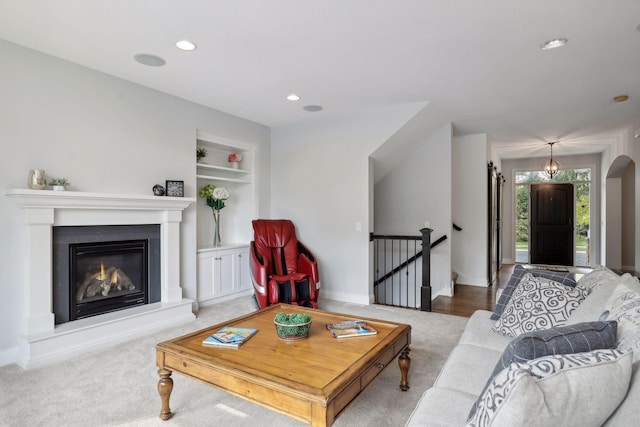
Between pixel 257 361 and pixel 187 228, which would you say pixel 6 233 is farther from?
pixel 257 361

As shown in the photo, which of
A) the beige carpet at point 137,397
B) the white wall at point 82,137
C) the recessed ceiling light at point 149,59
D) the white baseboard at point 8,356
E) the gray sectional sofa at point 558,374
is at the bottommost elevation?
the beige carpet at point 137,397

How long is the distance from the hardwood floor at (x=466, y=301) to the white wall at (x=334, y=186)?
95 centimetres

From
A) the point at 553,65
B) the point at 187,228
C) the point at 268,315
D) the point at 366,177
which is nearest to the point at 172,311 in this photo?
the point at 187,228

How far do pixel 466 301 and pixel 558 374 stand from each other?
4.22 m

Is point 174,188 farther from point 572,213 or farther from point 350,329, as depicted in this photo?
point 572,213

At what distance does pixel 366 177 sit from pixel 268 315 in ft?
8.37

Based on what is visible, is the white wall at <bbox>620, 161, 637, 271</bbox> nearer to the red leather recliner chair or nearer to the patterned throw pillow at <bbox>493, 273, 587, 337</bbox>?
the red leather recliner chair

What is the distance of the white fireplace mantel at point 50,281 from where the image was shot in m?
2.88

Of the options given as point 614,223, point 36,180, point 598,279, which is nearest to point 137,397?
point 36,180

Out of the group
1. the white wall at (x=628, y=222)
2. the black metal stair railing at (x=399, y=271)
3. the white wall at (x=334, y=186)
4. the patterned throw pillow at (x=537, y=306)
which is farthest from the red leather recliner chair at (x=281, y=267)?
the white wall at (x=628, y=222)

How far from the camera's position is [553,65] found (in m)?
3.20

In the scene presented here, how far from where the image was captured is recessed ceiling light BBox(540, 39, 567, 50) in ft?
8.96

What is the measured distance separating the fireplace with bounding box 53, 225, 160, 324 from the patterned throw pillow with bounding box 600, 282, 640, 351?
12.5ft

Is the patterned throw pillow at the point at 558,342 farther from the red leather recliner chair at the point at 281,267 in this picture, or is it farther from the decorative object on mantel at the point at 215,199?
the decorative object on mantel at the point at 215,199
